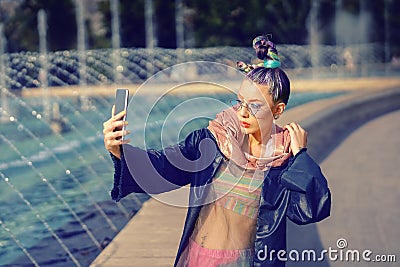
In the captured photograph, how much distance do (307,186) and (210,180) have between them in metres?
0.35

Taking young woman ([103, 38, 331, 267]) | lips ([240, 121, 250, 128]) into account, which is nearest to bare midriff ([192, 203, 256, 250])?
young woman ([103, 38, 331, 267])

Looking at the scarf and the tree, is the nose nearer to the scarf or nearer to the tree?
the scarf

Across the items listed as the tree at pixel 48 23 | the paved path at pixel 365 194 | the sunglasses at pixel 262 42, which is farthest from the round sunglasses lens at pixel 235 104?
the tree at pixel 48 23

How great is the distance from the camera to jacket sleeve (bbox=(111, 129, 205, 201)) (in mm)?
2588

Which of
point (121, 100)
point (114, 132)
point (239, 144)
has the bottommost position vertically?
point (239, 144)

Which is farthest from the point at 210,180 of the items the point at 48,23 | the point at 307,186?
the point at 48,23

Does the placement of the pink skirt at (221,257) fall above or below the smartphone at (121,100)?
below

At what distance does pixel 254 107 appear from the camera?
261 cm

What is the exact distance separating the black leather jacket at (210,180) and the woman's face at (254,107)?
5.4 inches

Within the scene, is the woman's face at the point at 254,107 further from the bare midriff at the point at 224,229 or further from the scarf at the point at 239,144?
the bare midriff at the point at 224,229

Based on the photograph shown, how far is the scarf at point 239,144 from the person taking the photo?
2627mm

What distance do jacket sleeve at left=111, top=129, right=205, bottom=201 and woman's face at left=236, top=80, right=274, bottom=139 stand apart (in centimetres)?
21

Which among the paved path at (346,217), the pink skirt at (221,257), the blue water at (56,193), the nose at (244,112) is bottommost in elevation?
the blue water at (56,193)

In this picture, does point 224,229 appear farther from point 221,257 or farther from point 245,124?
point 245,124
